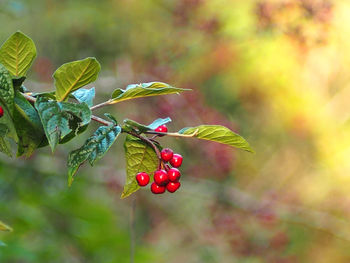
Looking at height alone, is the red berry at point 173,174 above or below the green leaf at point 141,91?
below

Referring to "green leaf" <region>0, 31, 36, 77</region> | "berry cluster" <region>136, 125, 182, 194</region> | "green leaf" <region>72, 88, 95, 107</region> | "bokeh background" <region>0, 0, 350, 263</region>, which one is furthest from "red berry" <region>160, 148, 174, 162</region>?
"bokeh background" <region>0, 0, 350, 263</region>

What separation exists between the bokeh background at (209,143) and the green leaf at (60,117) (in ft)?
5.86

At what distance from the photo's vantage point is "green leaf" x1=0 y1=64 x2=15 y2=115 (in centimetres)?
78

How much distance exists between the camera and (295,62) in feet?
17.1

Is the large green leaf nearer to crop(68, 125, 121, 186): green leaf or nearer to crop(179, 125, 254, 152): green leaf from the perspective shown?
crop(68, 125, 121, 186): green leaf

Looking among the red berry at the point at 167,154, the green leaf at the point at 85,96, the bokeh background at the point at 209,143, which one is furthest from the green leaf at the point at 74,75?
the bokeh background at the point at 209,143

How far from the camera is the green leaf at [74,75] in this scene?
0.86m

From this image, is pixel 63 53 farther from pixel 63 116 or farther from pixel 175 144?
pixel 63 116

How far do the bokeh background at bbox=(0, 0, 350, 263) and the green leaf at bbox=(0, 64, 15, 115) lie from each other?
1.81 meters

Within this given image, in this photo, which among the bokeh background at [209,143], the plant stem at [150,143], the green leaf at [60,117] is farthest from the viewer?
the bokeh background at [209,143]

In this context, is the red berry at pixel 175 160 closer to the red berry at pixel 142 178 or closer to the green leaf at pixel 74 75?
the red berry at pixel 142 178

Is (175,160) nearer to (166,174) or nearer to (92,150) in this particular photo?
(166,174)

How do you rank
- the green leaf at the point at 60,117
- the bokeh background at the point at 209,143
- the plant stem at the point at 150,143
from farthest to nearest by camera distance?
the bokeh background at the point at 209,143, the plant stem at the point at 150,143, the green leaf at the point at 60,117

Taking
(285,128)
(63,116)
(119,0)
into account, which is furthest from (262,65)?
(63,116)
